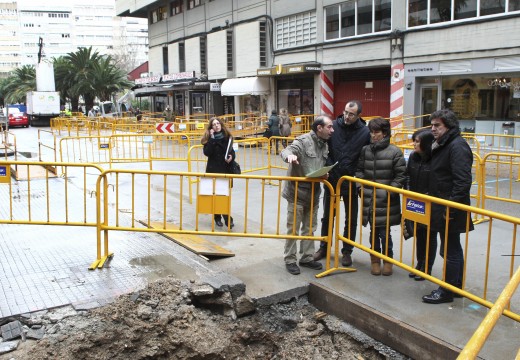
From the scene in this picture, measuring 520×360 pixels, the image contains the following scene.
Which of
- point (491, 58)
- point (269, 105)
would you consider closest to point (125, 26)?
point (269, 105)

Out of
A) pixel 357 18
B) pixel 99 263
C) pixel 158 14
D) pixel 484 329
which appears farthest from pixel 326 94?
pixel 158 14

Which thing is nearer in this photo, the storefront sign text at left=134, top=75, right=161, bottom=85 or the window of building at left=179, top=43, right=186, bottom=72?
the storefront sign text at left=134, top=75, right=161, bottom=85

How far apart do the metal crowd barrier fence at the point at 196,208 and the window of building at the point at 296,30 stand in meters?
13.4

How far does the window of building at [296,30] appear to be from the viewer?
2353 centimetres

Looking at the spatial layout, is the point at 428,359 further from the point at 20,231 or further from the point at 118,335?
the point at 20,231

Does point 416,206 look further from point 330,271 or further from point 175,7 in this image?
point 175,7

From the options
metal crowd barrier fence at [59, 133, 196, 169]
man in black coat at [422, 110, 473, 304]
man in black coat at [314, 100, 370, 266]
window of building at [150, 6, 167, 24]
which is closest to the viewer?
man in black coat at [422, 110, 473, 304]

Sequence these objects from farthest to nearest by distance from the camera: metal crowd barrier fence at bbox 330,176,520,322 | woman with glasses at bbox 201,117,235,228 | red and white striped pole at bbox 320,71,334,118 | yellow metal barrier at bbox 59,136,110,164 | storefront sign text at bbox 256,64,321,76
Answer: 1. red and white striped pole at bbox 320,71,334,118
2. storefront sign text at bbox 256,64,321,76
3. yellow metal barrier at bbox 59,136,110,164
4. woman with glasses at bbox 201,117,235,228
5. metal crowd barrier fence at bbox 330,176,520,322

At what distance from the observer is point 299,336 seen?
474 cm

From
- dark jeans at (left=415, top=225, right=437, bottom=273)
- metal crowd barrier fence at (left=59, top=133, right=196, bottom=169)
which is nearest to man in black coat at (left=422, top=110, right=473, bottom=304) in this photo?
dark jeans at (left=415, top=225, right=437, bottom=273)

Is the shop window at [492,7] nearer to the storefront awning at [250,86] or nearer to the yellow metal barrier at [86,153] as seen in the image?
the yellow metal barrier at [86,153]

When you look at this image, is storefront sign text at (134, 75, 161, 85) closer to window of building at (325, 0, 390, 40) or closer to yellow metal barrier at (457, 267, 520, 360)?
window of building at (325, 0, 390, 40)

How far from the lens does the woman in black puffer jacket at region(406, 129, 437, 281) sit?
5.00 metres

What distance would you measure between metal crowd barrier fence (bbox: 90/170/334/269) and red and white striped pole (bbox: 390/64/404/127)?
9.21 meters
